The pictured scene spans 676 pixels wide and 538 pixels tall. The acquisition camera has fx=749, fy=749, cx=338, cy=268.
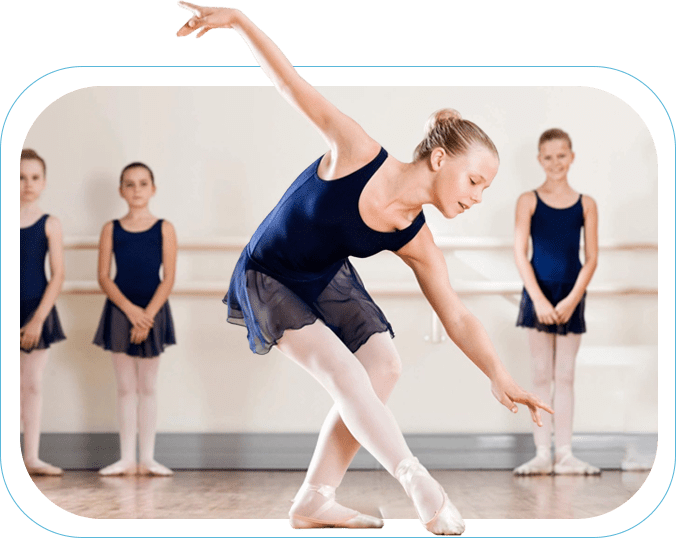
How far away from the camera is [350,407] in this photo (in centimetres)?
130

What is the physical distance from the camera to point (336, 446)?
143 cm

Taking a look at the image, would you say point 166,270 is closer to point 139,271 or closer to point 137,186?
point 139,271

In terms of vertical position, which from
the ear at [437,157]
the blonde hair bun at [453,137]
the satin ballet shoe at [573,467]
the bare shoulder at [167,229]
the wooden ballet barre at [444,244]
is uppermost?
the blonde hair bun at [453,137]

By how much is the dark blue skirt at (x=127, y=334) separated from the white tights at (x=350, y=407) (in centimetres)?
106

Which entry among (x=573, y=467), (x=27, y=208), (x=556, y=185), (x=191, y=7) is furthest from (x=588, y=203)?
(x=27, y=208)

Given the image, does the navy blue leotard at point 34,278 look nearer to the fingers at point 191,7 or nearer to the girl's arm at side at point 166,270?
the girl's arm at side at point 166,270

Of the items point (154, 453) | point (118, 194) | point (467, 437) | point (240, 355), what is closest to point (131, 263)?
point (118, 194)

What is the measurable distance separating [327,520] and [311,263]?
48cm

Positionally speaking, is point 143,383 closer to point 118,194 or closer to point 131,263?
point 131,263

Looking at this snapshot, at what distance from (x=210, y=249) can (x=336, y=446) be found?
3.88 ft

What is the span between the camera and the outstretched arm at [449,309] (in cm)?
134

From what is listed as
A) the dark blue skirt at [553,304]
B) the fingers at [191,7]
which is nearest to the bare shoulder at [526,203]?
the dark blue skirt at [553,304]

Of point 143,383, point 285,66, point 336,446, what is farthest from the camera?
point 143,383

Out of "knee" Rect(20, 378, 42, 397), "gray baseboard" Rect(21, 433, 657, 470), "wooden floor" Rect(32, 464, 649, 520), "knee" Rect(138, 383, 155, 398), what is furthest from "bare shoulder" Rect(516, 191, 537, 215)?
"knee" Rect(20, 378, 42, 397)
